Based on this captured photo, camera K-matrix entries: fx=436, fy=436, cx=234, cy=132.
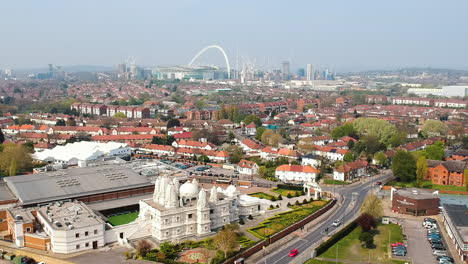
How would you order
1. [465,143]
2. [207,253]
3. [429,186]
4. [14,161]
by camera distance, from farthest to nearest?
1. [465,143]
2. [429,186]
3. [14,161]
4. [207,253]

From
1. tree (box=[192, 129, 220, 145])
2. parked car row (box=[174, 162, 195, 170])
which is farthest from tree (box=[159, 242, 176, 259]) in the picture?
Answer: tree (box=[192, 129, 220, 145])

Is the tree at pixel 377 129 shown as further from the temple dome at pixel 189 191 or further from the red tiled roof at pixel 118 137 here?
the temple dome at pixel 189 191

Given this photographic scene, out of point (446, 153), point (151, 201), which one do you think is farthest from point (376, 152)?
point (151, 201)

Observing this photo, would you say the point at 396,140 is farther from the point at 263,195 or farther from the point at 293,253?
the point at 293,253

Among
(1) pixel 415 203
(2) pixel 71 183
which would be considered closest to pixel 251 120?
(1) pixel 415 203

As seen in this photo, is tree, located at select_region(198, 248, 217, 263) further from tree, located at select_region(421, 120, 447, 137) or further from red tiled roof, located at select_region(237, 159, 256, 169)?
tree, located at select_region(421, 120, 447, 137)

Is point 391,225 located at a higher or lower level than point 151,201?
lower

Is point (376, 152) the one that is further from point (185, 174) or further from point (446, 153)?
point (185, 174)
